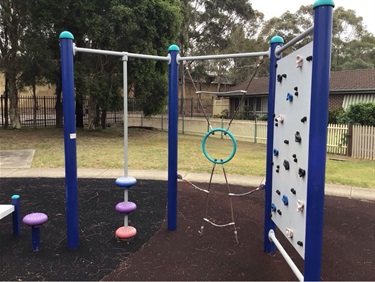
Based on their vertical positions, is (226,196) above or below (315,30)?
below

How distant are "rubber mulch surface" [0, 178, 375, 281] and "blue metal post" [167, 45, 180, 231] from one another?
33 centimetres

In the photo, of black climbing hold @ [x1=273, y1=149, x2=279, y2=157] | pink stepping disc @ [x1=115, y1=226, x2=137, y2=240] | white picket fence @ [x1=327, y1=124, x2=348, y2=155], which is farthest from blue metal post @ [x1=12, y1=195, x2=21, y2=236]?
white picket fence @ [x1=327, y1=124, x2=348, y2=155]

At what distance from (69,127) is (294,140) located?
2.31 meters

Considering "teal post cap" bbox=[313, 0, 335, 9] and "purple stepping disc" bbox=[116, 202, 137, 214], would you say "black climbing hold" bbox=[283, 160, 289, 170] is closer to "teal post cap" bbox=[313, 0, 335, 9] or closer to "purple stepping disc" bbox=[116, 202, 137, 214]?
"teal post cap" bbox=[313, 0, 335, 9]

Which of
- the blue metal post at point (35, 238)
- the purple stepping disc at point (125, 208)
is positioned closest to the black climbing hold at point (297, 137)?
the purple stepping disc at point (125, 208)

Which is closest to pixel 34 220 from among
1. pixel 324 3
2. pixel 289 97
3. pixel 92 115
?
pixel 289 97

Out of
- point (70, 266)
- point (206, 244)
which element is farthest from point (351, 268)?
point (70, 266)

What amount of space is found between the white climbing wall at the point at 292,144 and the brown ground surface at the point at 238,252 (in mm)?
584

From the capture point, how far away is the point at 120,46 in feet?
47.1

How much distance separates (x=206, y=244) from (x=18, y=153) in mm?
8764

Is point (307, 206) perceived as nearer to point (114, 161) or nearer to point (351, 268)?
point (351, 268)

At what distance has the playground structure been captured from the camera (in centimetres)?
218

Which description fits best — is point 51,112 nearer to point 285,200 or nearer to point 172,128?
point 172,128

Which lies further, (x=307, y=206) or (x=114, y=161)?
(x=114, y=161)
